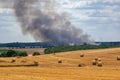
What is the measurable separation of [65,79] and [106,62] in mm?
36766

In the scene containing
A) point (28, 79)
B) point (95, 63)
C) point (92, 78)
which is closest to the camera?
point (28, 79)

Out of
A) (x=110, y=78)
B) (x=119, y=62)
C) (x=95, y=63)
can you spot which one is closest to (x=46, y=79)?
(x=110, y=78)

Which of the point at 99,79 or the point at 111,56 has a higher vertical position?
the point at 99,79

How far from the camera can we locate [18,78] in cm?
3812

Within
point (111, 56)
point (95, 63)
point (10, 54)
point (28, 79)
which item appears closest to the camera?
point (28, 79)

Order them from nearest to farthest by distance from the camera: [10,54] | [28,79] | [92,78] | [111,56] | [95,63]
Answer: [28,79] < [92,78] < [95,63] < [111,56] < [10,54]

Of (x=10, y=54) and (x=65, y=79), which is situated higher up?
(x=65, y=79)

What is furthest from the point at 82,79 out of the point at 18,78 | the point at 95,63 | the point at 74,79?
the point at 95,63

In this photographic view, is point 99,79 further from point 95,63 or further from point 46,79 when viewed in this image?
→ point 95,63

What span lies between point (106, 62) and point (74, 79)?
1427 inches

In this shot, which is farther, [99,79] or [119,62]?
[119,62]

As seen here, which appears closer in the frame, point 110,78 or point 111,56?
point 110,78

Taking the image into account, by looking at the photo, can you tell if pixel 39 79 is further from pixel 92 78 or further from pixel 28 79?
pixel 92 78

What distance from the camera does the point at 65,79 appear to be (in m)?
38.7
